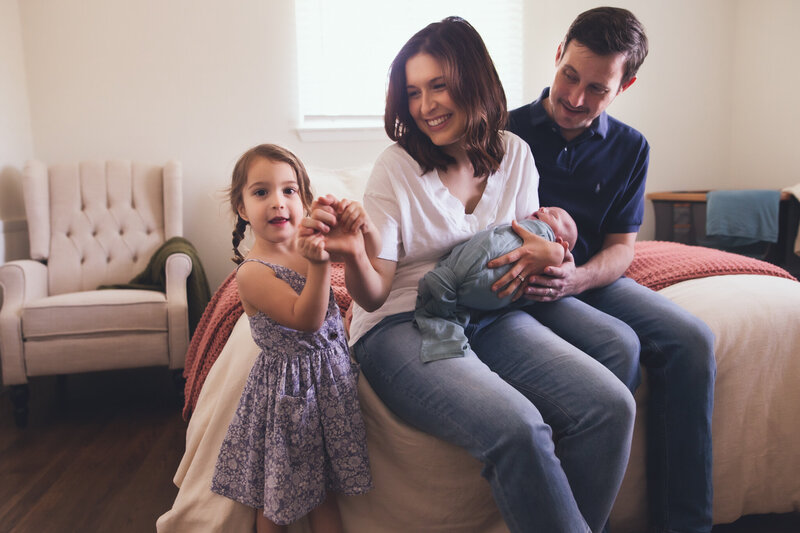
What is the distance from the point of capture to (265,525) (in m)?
1.03

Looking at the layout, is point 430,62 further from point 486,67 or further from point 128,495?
point 128,495

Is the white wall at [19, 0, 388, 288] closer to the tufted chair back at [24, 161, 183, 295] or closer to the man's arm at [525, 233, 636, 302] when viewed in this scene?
the tufted chair back at [24, 161, 183, 295]

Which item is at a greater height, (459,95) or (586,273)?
(459,95)

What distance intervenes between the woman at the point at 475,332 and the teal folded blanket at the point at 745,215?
Result: 1992mm

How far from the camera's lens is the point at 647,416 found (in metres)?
1.25

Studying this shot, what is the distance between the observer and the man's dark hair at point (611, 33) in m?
1.34

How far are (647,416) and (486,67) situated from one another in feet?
2.89

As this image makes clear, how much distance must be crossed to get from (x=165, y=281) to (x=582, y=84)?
6.19ft

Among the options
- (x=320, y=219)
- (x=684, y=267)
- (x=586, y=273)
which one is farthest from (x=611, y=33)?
(x=320, y=219)

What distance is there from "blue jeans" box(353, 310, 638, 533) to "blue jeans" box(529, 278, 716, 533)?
0.37 ft

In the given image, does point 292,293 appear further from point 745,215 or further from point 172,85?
point 745,215

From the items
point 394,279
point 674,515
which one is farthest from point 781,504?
point 394,279

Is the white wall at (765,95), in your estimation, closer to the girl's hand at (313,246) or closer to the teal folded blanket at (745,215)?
the teal folded blanket at (745,215)

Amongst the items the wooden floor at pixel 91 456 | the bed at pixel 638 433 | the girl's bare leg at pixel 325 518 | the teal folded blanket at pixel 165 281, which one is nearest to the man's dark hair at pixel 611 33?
the bed at pixel 638 433
